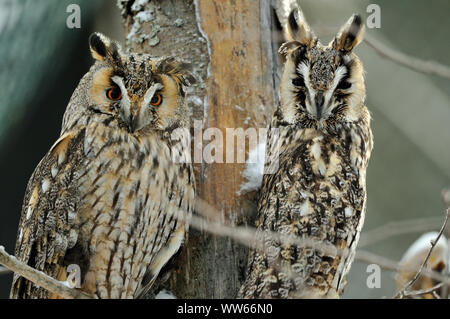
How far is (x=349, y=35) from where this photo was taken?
2416 mm

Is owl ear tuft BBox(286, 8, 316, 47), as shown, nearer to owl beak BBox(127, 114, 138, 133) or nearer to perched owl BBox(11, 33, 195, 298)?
perched owl BBox(11, 33, 195, 298)

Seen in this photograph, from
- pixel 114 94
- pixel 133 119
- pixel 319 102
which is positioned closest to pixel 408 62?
pixel 319 102

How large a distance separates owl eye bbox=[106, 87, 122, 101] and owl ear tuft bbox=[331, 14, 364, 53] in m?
0.86

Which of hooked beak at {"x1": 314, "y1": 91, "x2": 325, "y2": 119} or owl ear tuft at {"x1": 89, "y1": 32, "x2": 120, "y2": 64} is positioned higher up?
owl ear tuft at {"x1": 89, "y1": 32, "x2": 120, "y2": 64}

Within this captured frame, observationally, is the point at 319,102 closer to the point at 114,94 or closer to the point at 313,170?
the point at 313,170

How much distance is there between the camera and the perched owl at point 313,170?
227cm

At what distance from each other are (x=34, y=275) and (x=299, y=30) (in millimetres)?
1401

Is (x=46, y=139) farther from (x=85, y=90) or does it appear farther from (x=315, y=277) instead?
(x=315, y=277)

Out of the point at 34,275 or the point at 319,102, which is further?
the point at 319,102

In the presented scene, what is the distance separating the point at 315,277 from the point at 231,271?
0.40 meters

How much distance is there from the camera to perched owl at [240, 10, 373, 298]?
2.27 metres

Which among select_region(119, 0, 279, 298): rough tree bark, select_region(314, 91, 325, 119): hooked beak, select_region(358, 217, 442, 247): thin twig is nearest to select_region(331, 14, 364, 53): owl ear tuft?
select_region(314, 91, 325, 119): hooked beak

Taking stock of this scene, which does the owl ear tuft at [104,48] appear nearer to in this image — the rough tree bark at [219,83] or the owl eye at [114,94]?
the owl eye at [114,94]
